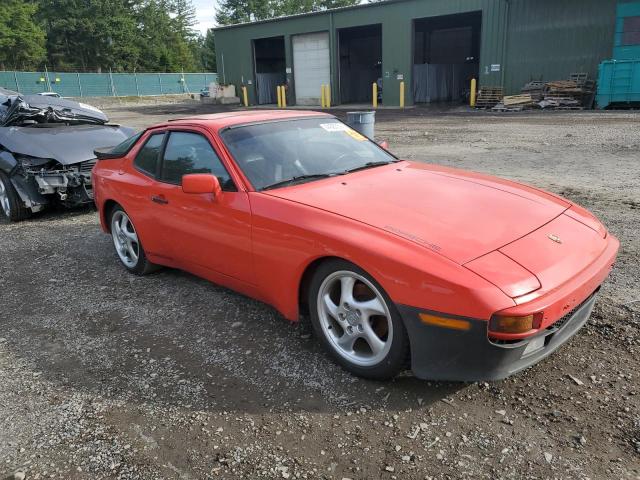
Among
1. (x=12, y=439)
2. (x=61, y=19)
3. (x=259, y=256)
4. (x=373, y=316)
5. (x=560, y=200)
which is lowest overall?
(x=12, y=439)

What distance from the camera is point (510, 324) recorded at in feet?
7.82

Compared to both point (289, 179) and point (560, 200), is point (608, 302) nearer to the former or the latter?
point (560, 200)

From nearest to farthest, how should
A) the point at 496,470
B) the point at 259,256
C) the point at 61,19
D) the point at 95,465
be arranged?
the point at 496,470 < the point at 95,465 < the point at 259,256 < the point at 61,19

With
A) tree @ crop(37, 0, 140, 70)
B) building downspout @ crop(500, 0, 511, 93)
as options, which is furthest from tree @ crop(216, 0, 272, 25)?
building downspout @ crop(500, 0, 511, 93)

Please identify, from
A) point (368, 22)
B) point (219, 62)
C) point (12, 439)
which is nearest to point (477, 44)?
point (368, 22)

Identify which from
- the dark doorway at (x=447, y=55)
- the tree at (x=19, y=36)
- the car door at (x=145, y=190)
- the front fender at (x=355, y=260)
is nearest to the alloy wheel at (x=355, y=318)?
the front fender at (x=355, y=260)

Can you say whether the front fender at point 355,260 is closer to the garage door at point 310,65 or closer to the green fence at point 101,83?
the garage door at point 310,65

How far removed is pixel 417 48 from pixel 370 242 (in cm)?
3453

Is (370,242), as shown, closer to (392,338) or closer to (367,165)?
(392,338)

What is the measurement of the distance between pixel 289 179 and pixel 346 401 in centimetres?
158

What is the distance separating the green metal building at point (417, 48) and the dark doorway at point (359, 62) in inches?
2.8

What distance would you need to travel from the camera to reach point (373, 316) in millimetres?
2906

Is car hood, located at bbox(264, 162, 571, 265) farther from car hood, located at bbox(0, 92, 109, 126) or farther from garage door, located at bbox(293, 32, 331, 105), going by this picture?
garage door, located at bbox(293, 32, 331, 105)

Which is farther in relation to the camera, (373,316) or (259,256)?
(259,256)
